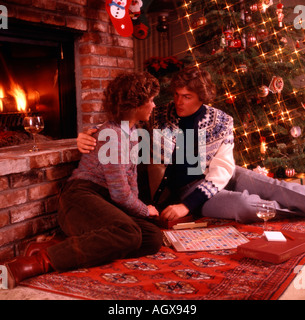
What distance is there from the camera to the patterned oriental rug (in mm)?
1345

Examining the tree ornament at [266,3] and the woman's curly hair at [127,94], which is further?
the tree ornament at [266,3]

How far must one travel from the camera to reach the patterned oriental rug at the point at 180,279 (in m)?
1.34

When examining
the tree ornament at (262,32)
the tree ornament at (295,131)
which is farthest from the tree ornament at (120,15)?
the tree ornament at (295,131)

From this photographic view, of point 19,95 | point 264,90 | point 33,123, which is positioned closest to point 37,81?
point 19,95

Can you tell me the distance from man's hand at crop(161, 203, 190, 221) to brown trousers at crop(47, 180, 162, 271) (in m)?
0.23

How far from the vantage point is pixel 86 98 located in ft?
7.98

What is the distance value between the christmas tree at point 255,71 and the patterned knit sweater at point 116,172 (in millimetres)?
1739

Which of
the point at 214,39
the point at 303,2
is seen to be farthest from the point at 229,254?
the point at 303,2

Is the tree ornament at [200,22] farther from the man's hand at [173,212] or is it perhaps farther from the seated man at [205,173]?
the man's hand at [173,212]

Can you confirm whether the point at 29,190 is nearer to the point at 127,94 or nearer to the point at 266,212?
the point at 127,94

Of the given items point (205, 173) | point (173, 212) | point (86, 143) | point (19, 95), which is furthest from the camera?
point (205, 173)

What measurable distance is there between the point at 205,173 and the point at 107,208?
810mm

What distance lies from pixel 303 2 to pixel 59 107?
3.31m

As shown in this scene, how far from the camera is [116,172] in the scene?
1.74 metres
